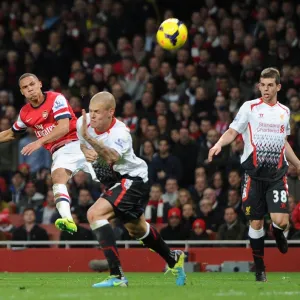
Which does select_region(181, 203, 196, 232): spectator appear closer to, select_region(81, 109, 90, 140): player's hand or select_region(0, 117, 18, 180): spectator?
select_region(0, 117, 18, 180): spectator

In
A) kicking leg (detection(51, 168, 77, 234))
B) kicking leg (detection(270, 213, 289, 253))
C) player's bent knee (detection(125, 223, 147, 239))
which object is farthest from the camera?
kicking leg (detection(51, 168, 77, 234))

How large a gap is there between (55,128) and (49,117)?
1.18 ft

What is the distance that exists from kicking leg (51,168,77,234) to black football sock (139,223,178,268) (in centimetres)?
153

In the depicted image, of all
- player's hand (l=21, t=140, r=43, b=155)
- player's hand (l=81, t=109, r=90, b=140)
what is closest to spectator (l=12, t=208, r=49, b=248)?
player's hand (l=21, t=140, r=43, b=155)

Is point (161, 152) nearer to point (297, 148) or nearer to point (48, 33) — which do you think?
point (297, 148)

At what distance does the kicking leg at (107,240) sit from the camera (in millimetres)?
9203

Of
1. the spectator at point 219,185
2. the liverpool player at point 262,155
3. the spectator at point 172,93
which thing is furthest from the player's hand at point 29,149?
the spectator at point 172,93

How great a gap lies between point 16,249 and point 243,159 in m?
6.16

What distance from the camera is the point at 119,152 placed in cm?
930

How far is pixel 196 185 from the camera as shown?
16781 mm

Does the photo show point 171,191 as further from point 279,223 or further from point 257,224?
point 279,223

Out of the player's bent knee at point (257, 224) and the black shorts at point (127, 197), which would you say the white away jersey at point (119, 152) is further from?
the player's bent knee at point (257, 224)

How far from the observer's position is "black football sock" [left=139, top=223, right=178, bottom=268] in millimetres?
9742

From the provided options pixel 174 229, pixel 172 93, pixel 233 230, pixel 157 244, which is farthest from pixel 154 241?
pixel 172 93
